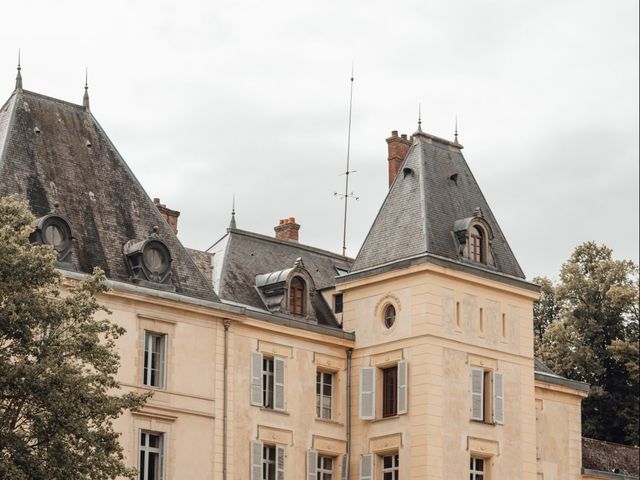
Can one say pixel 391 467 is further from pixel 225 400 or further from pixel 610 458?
pixel 610 458

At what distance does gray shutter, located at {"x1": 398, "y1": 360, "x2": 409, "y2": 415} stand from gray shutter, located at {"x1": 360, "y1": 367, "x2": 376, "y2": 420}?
1.07 meters

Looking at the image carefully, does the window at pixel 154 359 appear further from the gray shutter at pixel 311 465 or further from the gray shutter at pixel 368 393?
the gray shutter at pixel 368 393

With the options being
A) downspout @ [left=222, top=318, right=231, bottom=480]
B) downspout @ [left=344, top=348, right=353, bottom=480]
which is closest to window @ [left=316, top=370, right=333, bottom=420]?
downspout @ [left=344, top=348, right=353, bottom=480]

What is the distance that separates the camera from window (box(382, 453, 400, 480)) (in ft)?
147

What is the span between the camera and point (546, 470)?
50.4 metres

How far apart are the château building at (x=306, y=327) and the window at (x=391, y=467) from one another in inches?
3.8

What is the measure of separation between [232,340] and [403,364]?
526 cm

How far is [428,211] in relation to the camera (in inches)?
1861

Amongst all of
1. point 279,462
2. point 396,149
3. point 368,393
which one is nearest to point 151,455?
point 279,462

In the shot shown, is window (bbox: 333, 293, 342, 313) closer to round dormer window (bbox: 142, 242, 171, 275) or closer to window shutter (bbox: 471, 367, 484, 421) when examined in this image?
window shutter (bbox: 471, 367, 484, 421)

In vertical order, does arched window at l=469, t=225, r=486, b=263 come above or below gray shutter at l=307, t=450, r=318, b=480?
above

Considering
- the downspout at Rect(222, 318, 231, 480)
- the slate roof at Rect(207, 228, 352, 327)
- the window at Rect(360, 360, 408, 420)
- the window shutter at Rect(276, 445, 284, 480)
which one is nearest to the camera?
the downspout at Rect(222, 318, 231, 480)

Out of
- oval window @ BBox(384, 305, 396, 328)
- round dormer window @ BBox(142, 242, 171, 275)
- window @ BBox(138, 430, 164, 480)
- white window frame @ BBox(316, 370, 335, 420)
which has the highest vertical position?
round dormer window @ BBox(142, 242, 171, 275)

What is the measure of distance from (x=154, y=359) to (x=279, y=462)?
204 inches
